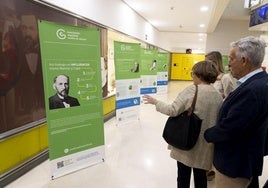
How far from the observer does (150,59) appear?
25.8 feet

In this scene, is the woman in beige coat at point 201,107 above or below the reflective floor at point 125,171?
above

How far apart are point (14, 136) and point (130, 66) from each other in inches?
105

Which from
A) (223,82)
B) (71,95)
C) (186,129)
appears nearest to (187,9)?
(223,82)

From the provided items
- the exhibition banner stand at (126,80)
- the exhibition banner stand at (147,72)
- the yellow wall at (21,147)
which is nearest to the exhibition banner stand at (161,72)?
the exhibition banner stand at (147,72)

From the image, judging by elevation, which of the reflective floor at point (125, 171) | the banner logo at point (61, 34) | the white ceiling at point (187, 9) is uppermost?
the white ceiling at point (187, 9)

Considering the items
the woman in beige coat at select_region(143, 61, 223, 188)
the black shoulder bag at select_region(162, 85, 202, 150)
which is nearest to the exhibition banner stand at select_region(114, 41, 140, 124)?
the woman in beige coat at select_region(143, 61, 223, 188)

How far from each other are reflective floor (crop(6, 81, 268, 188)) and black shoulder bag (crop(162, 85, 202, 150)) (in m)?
1.21

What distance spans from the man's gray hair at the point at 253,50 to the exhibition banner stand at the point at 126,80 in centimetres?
311

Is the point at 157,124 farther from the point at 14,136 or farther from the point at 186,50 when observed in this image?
the point at 186,50

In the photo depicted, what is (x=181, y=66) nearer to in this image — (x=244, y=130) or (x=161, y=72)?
(x=161, y=72)

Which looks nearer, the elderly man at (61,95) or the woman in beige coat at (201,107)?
the woman in beige coat at (201,107)

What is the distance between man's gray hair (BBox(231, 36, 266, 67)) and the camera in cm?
139

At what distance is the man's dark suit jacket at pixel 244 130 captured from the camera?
1.33 meters

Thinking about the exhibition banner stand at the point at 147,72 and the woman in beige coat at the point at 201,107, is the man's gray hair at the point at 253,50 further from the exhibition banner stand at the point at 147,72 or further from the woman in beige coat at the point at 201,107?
the exhibition banner stand at the point at 147,72
